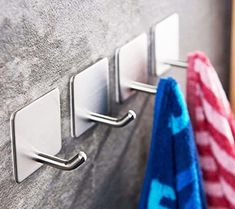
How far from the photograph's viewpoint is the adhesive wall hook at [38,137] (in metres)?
0.53

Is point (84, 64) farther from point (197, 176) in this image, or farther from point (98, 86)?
point (197, 176)

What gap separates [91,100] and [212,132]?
16 cm

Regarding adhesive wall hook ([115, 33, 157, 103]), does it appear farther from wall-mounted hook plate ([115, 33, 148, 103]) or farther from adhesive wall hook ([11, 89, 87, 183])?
adhesive wall hook ([11, 89, 87, 183])

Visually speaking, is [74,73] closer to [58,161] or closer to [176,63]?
[58,161]

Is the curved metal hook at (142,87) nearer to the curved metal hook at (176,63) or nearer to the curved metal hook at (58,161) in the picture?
the curved metal hook at (176,63)

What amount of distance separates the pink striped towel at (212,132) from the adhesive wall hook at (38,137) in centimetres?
20

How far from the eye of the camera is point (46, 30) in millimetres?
551

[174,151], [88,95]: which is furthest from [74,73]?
[174,151]

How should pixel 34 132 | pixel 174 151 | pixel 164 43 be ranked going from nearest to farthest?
pixel 34 132 → pixel 174 151 → pixel 164 43

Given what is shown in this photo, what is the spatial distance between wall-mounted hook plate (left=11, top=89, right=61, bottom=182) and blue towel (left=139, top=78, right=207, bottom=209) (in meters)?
0.13

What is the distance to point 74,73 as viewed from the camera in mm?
605

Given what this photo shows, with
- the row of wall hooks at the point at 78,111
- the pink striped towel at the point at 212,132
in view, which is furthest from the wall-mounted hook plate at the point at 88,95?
the pink striped towel at the point at 212,132

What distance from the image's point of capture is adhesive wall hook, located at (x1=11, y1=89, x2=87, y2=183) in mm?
531

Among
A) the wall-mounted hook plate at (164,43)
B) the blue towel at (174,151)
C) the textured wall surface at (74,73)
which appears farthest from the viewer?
the wall-mounted hook plate at (164,43)
